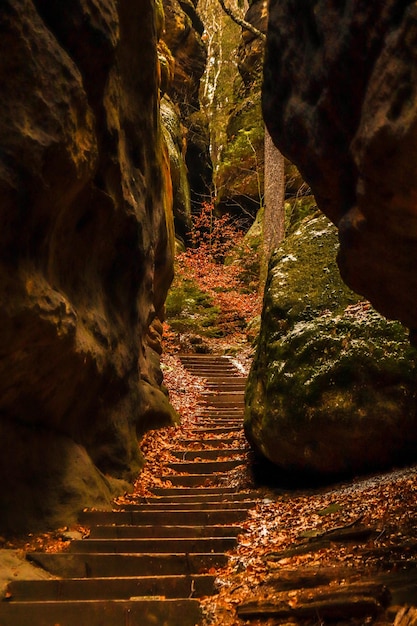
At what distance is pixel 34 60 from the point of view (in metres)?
5.79

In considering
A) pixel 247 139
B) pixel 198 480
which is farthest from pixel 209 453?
pixel 247 139

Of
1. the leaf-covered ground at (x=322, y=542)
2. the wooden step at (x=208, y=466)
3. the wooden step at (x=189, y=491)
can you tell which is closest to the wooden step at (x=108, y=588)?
the leaf-covered ground at (x=322, y=542)

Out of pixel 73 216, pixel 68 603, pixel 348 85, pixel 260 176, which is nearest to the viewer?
pixel 348 85

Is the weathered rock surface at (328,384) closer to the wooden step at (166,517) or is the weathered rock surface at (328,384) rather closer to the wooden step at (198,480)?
the wooden step at (198,480)

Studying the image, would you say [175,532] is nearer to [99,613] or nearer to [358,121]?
[99,613]

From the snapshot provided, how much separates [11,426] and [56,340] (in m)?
1.18

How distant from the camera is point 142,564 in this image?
5.88 m

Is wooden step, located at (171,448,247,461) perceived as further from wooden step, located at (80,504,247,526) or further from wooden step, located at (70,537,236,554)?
wooden step, located at (70,537,236,554)

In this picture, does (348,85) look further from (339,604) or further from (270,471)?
(270,471)

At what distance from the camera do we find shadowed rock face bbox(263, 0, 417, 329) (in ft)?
11.2

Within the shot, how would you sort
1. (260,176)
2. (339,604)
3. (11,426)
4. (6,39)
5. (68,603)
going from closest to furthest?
1. (339,604)
2. (68,603)
3. (6,39)
4. (11,426)
5. (260,176)

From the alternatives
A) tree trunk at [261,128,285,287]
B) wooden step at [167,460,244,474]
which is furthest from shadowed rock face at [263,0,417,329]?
tree trunk at [261,128,285,287]

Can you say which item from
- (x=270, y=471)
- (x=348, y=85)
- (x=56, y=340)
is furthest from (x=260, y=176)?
(x=348, y=85)

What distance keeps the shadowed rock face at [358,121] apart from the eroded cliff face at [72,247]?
2.45 metres
